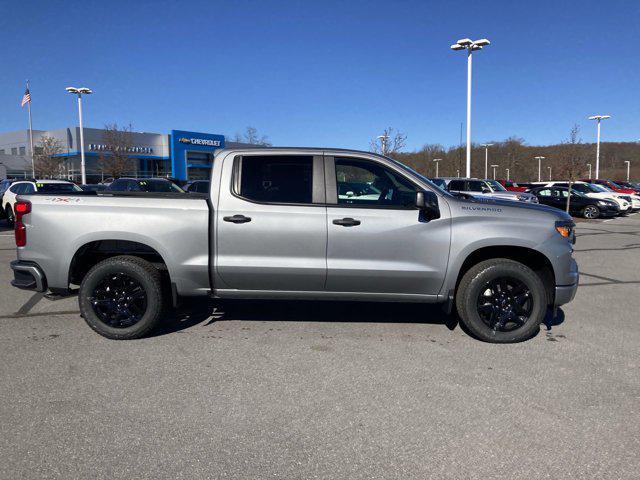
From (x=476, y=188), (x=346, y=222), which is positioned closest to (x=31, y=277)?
(x=346, y=222)

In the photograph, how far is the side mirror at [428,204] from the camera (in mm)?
4598

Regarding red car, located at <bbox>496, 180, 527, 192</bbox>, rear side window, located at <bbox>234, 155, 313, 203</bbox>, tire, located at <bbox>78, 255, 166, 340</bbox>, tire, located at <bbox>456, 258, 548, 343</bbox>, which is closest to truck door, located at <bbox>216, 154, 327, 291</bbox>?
rear side window, located at <bbox>234, 155, 313, 203</bbox>

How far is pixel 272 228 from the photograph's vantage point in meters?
4.81

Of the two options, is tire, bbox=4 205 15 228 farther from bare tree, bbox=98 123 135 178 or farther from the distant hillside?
the distant hillside

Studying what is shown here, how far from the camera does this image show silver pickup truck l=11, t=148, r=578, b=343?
4.83 m

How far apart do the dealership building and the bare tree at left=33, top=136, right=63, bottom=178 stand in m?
0.64

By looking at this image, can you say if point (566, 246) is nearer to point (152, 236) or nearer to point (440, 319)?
point (440, 319)

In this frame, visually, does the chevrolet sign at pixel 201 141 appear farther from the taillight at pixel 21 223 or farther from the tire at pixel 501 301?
the tire at pixel 501 301

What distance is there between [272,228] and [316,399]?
173 cm

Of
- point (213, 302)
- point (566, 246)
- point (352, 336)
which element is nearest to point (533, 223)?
point (566, 246)

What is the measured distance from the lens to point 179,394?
3.80 m

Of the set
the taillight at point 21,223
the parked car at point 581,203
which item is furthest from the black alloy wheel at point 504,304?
the parked car at point 581,203

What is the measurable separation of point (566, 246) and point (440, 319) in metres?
1.64

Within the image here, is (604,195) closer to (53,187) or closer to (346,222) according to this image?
(53,187)
